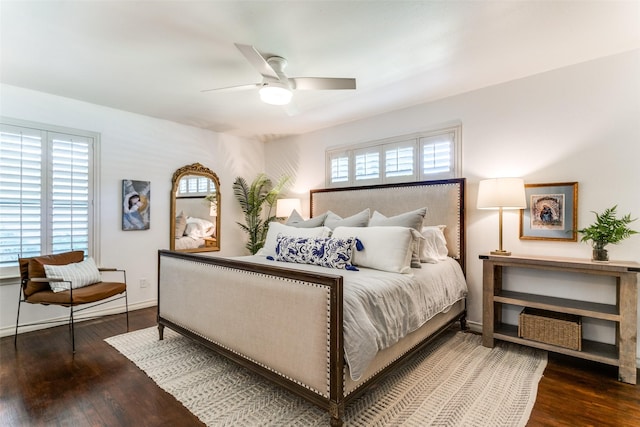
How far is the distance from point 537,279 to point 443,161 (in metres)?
1.51

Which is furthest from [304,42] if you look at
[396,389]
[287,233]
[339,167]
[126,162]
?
[126,162]

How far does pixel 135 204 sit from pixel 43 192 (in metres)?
0.91

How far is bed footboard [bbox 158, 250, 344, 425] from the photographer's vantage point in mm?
1657

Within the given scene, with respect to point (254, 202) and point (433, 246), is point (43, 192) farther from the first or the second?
point (433, 246)

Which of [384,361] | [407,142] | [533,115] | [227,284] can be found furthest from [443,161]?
[227,284]

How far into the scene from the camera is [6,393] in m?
2.10

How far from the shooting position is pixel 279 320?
74.8 inches

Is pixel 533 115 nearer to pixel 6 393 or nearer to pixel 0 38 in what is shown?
pixel 0 38

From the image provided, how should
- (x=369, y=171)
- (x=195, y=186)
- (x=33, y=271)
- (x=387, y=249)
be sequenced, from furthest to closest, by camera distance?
(x=195, y=186) → (x=369, y=171) → (x=33, y=271) → (x=387, y=249)

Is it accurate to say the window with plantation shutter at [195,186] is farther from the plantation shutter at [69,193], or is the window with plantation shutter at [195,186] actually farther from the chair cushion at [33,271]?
the chair cushion at [33,271]

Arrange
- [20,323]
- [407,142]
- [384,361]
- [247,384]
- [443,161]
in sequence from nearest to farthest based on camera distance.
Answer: [384,361] → [247,384] → [20,323] → [443,161] → [407,142]

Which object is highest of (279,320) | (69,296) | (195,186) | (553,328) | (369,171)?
(369,171)

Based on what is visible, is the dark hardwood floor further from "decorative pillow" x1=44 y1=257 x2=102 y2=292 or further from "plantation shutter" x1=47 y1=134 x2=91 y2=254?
"plantation shutter" x1=47 y1=134 x2=91 y2=254

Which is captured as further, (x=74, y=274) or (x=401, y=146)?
(x=401, y=146)
